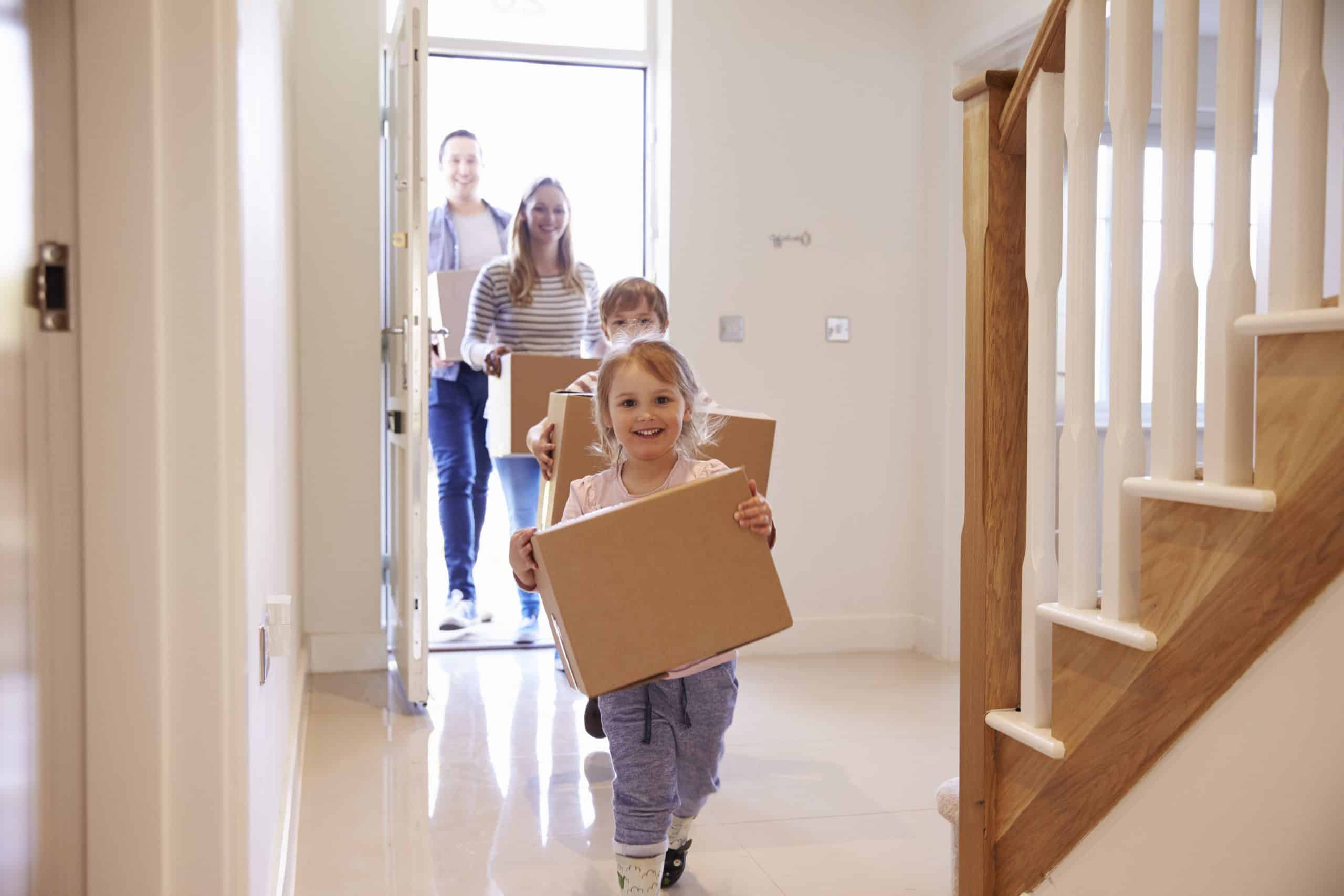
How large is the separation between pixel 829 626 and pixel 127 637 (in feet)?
9.91

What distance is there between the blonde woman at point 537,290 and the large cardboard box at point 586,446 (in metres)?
1.28

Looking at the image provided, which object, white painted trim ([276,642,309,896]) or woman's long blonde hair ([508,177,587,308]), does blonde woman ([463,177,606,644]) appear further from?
white painted trim ([276,642,309,896])

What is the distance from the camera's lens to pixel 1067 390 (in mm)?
1555

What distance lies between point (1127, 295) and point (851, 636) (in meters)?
2.64

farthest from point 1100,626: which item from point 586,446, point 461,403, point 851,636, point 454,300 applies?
point 454,300

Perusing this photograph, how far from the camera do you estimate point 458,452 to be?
3.94 metres

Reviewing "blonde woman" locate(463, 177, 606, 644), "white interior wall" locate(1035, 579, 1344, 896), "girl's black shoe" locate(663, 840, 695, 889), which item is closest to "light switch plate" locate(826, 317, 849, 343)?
"blonde woman" locate(463, 177, 606, 644)

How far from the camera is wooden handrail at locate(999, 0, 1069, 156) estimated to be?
154cm

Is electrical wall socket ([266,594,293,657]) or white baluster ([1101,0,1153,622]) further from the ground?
white baluster ([1101,0,1153,622])

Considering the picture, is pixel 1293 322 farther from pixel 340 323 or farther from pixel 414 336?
pixel 340 323

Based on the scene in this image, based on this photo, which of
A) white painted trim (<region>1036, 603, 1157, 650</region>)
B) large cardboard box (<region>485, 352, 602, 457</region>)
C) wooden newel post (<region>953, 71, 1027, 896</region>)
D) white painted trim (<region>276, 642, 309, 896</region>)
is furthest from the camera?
Answer: large cardboard box (<region>485, 352, 602, 457</region>)

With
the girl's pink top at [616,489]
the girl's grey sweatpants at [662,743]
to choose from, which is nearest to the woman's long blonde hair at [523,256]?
the girl's pink top at [616,489]

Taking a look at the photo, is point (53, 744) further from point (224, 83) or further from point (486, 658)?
point (486, 658)

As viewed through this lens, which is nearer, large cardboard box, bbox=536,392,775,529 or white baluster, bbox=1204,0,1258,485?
white baluster, bbox=1204,0,1258,485
